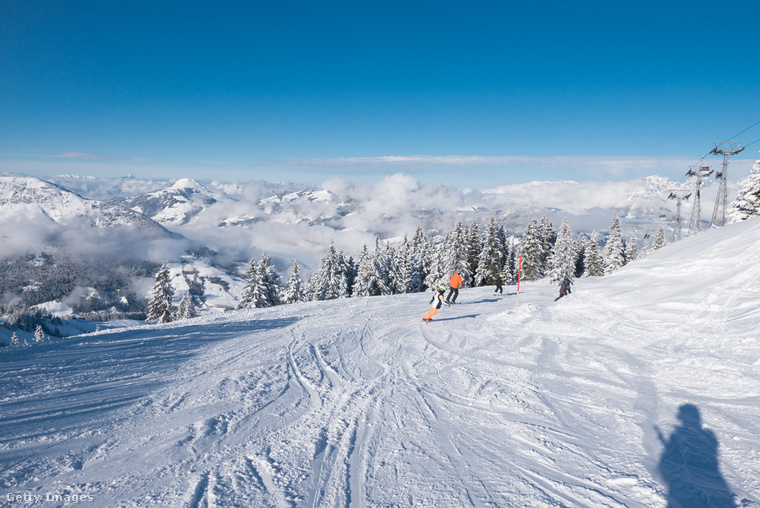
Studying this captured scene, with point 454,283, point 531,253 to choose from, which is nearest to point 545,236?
point 531,253

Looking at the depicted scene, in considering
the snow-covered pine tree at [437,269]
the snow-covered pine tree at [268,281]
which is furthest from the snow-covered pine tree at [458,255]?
the snow-covered pine tree at [268,281]

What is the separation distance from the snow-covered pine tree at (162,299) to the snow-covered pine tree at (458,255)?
31.3 meters

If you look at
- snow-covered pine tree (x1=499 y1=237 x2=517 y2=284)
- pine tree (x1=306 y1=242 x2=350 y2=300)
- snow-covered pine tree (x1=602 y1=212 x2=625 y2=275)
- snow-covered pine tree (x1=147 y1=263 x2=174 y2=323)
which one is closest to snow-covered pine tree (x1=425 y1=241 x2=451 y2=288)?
snow-covered pine tree (x1=499 y1=237 x2=517 y2=284)

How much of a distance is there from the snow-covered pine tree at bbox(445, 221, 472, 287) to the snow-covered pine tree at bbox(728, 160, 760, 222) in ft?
78.8

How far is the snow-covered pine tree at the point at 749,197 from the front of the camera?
28.2 meters

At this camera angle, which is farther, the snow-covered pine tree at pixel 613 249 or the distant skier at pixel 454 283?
the snow-covered pine tree at pixel 613 249

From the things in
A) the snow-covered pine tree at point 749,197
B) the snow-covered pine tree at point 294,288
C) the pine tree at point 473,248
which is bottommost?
the snow-covered pine tree at point 294,288

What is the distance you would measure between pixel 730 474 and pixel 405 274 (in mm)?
38591

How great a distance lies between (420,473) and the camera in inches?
165

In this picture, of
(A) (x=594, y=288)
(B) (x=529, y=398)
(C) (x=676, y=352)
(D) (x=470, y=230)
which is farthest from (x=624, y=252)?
(B) (x=529, y=398)

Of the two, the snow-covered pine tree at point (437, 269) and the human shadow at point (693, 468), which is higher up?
the human shadow at point (693, 468)

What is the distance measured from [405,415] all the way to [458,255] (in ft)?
112

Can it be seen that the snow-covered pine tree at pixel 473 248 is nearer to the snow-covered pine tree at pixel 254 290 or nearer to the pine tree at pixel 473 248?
the pine tree at pixel 473 248

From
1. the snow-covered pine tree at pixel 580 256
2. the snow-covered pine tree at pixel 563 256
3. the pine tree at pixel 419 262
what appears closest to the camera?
the pine tree at pixel 419 262
